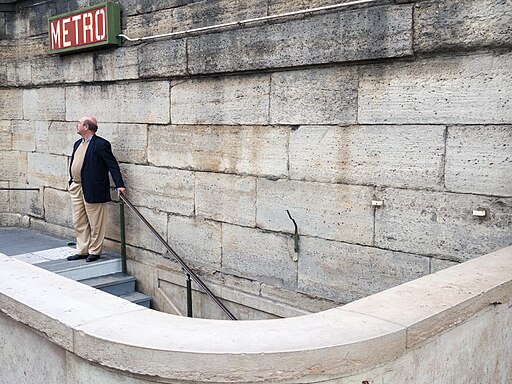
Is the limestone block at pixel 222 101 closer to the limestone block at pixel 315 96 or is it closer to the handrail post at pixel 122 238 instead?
the limestone block at pixel 315 96

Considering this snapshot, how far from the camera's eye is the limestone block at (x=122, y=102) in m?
6.78

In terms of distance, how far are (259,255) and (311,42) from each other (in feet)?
6.52

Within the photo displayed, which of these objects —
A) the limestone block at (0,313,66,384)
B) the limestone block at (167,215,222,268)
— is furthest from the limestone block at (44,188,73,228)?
the limestone block at (0,313,66,384)

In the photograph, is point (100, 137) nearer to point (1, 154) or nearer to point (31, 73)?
point (31, 73)

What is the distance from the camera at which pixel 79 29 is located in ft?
25.0

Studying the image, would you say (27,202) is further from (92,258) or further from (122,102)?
(122,102)

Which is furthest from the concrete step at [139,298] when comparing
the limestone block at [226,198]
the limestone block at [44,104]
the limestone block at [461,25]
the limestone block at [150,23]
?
the limestone block at [461,25]

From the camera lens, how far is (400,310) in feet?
8.77

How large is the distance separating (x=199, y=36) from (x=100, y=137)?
5.95ft

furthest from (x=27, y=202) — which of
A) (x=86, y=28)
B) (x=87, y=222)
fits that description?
(x=86, y=28)

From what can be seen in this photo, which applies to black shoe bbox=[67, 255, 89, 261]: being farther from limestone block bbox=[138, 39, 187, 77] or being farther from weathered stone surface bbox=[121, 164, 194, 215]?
limestone block bbox=[138, 39, 187, 77]

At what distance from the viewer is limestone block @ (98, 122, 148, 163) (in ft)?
23.2

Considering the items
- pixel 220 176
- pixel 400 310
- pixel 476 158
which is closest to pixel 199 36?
pixel 220 176

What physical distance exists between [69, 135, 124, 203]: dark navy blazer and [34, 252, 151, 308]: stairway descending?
722 mm
